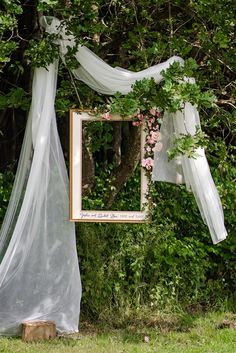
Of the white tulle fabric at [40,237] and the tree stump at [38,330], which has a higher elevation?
the white tulle fabric at [40,237]

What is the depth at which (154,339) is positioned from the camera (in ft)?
20.1

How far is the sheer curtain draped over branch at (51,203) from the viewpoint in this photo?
5992mm

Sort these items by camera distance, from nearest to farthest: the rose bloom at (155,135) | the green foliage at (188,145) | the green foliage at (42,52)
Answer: the green foliage at (188,145), the green foliage at (42,52), the rose bloom at (155,135)

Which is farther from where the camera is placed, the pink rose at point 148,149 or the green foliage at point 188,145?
the pink rose at point 148,149

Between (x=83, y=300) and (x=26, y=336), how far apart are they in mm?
851

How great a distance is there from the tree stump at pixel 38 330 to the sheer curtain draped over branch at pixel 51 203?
85 mm

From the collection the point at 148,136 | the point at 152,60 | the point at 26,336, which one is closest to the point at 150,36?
the point at 152,60

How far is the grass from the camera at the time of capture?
19.1 feet

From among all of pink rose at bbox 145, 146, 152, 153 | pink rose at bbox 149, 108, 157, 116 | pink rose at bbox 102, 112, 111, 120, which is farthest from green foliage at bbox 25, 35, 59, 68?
pink rose at bbox 145, 146, 152, 153

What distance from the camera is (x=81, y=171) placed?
20.2ft

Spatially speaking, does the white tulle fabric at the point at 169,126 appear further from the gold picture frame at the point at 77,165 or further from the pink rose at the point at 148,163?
the gold picture frame at the point at 77,165

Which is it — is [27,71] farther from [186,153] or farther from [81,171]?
[186,153]

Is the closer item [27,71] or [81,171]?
[81,171]

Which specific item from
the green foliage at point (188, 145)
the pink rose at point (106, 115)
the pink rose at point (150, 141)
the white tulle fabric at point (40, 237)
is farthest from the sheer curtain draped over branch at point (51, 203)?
the green foliage at point (188, 145)
